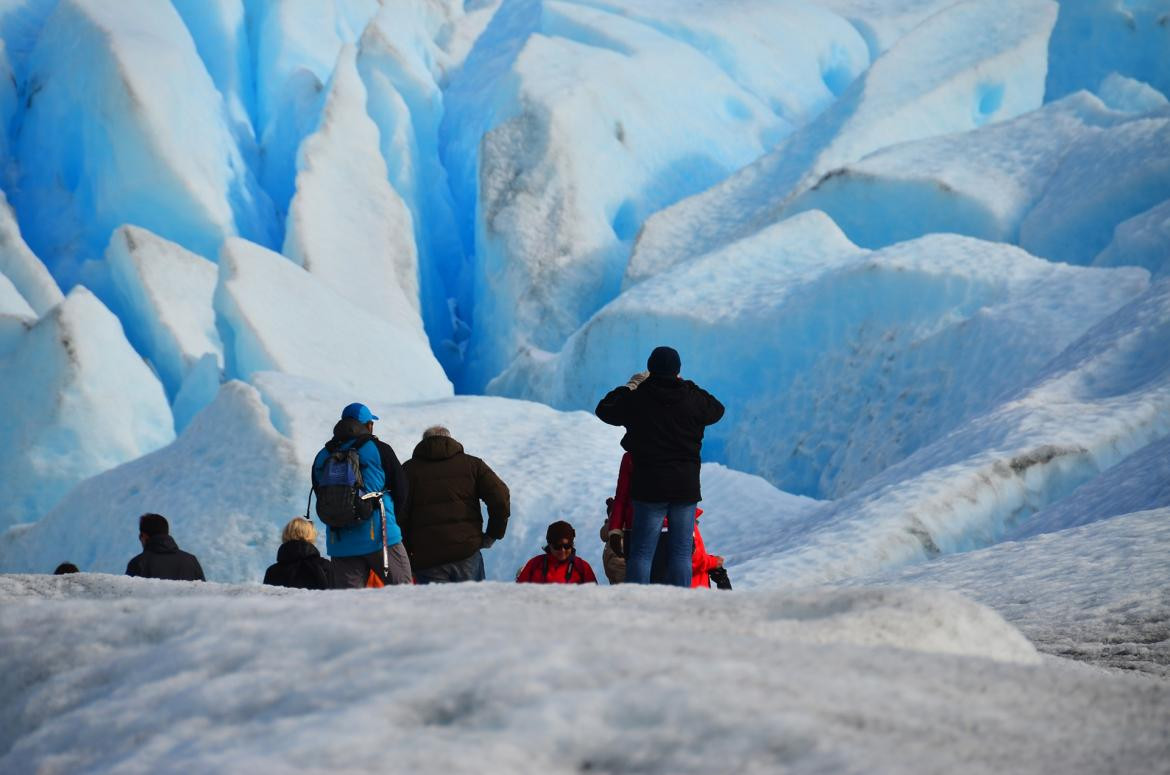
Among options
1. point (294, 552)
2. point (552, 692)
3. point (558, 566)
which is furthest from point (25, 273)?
point (552, 692)

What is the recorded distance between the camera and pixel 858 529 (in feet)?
21.5

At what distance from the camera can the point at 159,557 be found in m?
4.93

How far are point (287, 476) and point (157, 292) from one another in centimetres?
872

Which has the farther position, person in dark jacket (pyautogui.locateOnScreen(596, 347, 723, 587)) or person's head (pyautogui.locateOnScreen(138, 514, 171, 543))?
person's head (pyautogui.locateOnScreen(138, 514, 171, 543))

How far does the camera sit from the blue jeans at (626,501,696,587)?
14.4 feet

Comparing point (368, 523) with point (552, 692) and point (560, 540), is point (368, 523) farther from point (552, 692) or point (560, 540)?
point (552, 692)

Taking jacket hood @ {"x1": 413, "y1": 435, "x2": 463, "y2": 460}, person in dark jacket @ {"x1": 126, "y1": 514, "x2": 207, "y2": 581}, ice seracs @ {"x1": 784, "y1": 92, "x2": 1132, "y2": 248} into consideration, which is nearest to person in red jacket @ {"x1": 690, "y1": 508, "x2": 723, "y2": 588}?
jacket hood @ {"x1": 413, "y1": 435, "x2": 463, "y2": 460}

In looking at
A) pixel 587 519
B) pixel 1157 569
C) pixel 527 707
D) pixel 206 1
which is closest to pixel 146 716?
pixel 527 707

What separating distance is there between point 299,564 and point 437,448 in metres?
0.71

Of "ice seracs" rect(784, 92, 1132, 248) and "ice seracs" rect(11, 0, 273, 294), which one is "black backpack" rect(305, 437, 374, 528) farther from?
"ice seracs" rect(11, 0, 273, 294)

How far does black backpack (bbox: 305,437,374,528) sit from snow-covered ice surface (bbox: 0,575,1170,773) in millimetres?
2140

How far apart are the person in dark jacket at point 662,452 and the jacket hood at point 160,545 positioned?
6.20ft

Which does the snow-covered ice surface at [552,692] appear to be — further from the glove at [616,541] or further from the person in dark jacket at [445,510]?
the person in dark jacket at [445,510]

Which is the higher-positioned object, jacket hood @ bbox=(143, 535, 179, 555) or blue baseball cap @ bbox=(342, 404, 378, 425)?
blue baseball cap @ bbox=(342, 404, 378, 425)
